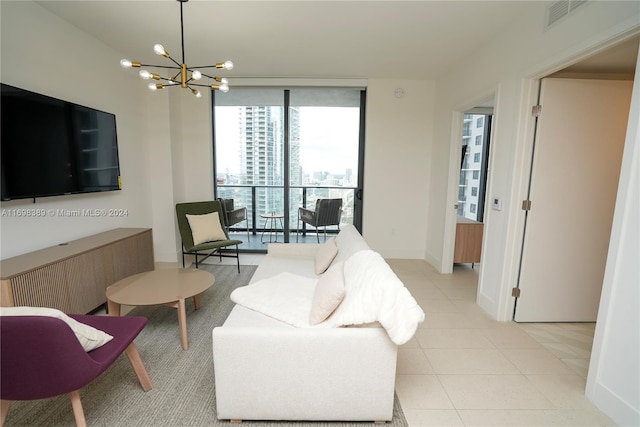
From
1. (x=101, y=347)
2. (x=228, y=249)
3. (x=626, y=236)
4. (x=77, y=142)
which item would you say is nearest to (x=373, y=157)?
(x=228, y=249)

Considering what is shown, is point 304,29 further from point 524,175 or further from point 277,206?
point 277,206

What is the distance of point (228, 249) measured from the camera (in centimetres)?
470

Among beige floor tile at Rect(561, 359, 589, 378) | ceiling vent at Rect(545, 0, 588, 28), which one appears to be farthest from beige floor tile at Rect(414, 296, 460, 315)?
ceiling vent at Rect(545, 0, 588, 28)

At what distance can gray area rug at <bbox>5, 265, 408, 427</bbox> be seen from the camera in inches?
59.7

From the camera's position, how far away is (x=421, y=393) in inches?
68.9

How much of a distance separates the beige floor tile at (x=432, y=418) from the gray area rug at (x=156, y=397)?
2.0 inches

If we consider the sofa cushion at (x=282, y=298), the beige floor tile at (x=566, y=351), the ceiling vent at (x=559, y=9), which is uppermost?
the ceiling vent at (x=559, y=9)

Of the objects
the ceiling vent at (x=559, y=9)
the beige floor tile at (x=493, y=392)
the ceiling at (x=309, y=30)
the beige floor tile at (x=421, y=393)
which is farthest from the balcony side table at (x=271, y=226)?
the ceiling vent at (x=559, y=9)

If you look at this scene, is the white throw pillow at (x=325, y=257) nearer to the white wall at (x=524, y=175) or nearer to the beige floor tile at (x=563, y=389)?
the white wall at (x=524, y=175)

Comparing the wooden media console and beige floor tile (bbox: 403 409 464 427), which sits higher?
the wooden media console

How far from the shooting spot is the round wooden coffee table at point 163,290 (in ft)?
6.94

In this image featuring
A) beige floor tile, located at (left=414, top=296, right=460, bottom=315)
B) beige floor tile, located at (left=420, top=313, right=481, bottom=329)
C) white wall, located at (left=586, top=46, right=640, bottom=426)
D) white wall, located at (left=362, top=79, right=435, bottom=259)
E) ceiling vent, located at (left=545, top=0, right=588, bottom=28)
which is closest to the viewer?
white wall, located at (left=586, top=46, right=640, bottom=426)

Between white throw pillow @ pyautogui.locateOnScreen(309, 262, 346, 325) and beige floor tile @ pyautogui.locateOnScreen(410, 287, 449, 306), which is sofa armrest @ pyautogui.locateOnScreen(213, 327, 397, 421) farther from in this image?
beige floor tile @ pyautogui.locateOnScreen(410, 287, 449, 306)

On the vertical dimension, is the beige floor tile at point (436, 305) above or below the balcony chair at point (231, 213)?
below
